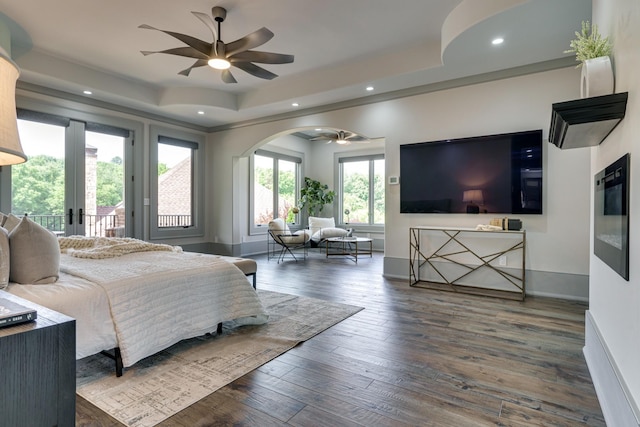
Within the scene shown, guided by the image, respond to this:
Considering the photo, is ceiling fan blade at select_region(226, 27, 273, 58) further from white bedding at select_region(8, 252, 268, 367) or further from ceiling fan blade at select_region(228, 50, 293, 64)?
white bedding at select_region(8, 252, 268, 367)

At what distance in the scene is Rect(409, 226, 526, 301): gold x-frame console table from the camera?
13.4 feet

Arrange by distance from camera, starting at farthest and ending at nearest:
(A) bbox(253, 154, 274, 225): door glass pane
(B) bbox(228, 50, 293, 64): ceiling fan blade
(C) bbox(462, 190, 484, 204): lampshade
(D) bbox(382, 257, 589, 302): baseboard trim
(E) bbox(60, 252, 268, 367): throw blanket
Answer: (A) bbox(253, 154, 274, 225): door glass pane < (C) bbox(462, 190, 484, 204): lampshade < (D) bbox(382, 257, 589, 302): baseboard trim < (B) bbox(228, 50, 293, 64): ceiling fan blade < (E) bbox(60, 252, 268, 367): throw blanket

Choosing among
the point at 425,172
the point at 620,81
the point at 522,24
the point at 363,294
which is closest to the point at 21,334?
the point at 620,81

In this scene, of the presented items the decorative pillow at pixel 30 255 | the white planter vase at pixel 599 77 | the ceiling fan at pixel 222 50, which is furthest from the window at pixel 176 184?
the white planter vase at pixel 599 77

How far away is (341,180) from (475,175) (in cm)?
501

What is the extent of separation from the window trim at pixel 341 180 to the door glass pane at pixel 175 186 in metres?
3.81

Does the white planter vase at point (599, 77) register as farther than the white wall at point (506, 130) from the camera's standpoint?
No

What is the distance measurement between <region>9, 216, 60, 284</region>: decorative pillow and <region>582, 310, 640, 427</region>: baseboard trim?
2.80 meters

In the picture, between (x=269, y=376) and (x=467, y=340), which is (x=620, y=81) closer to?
(x=467, y=340)

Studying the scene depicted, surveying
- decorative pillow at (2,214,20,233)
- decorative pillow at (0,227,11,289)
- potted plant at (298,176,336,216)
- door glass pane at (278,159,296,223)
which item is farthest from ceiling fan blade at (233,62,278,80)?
potted plant at (298,176,336,216)

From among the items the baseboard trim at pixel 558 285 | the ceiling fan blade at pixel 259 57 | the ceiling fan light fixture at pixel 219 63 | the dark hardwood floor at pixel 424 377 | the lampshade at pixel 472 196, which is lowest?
the dark hardwood floor at pixel 424 377

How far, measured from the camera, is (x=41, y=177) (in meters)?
4.76

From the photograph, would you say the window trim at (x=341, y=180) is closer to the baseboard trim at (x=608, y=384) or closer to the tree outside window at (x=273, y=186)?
the tree outside window at (x=273, y=186)

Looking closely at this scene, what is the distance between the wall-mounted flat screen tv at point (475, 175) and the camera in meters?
3.99
